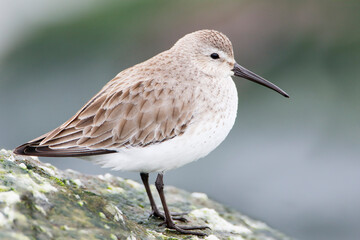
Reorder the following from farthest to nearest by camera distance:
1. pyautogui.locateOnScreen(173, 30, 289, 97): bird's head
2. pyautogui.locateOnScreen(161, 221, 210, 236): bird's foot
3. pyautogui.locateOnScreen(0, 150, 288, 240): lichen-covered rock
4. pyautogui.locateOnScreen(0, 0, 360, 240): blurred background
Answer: pyautogui.locateOnScreen(0, 0, 360, 240): blurred background
pyautogui.locateOnScreen(173, 30, 289, 97): bird's head
pyautogui.locateOnScreen(161, 221, 210, 236): bird's foot
pyautogui.locateOnScreen(0, 150, 288, 240): lichen-covered rock

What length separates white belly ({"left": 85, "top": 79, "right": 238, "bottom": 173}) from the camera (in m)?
4.48

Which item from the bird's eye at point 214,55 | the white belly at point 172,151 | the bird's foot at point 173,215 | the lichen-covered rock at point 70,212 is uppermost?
the bird's eye at point 214,55

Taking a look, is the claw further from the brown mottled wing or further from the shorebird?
the brown mottled wing

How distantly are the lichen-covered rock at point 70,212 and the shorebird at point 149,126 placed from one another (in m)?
0.24

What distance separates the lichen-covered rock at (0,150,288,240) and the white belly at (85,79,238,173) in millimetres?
394

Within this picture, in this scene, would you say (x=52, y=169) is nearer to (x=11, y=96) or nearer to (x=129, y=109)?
(x=129, y=109)

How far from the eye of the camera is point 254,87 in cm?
816

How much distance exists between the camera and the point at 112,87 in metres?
4.84

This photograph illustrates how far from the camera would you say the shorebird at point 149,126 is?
14.7 feet

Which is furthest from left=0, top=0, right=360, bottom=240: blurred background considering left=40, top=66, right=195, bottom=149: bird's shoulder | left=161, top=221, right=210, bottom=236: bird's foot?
left=40, top=66, right=195, bottom=149: bird's shoulder

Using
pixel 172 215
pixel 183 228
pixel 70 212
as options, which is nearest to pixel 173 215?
pixel 172 215

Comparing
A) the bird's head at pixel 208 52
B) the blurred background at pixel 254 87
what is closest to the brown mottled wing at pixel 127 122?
the bird's head at pixel 208 52

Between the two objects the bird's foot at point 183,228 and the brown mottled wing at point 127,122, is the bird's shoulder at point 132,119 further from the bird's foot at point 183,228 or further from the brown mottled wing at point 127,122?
the bird's foot at point 183,228

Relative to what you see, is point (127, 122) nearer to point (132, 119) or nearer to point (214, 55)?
point (132, 119)
